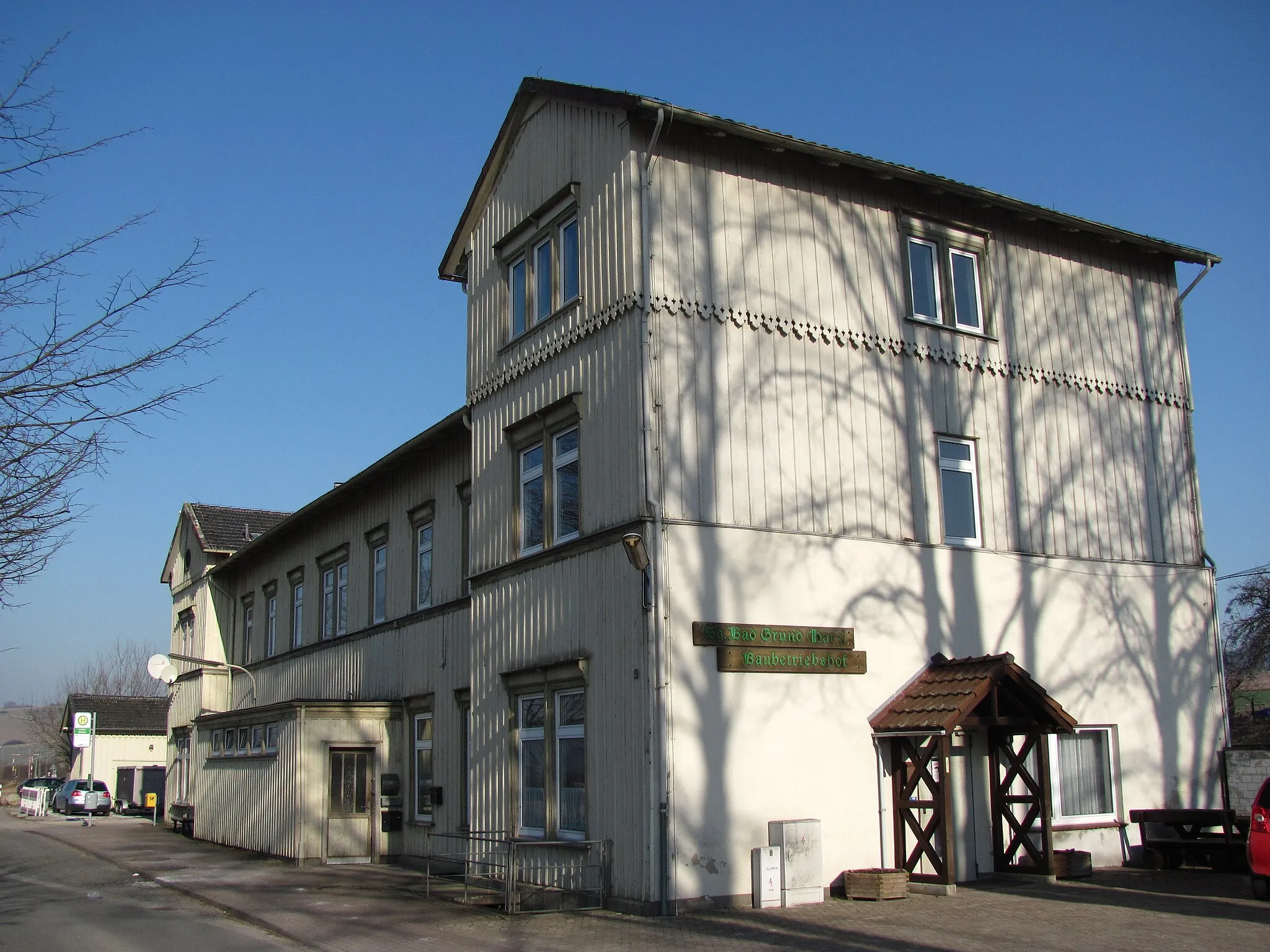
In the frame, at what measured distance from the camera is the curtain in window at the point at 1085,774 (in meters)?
17.5

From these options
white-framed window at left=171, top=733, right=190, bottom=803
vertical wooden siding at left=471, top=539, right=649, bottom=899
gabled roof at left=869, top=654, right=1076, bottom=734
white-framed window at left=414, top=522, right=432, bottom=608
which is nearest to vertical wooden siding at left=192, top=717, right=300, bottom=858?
white-framed window at left=414, top=522, right=432, bottom=608

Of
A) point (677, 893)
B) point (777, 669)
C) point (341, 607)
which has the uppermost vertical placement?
point (341, 607)

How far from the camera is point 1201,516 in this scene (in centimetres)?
2003

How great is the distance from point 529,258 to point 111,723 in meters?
54.8

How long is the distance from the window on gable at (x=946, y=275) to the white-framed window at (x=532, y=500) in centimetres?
566

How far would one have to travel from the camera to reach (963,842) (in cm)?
1579

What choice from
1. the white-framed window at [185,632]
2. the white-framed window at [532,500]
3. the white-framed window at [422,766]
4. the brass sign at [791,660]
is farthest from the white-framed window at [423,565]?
the white-framed window at [185,632]

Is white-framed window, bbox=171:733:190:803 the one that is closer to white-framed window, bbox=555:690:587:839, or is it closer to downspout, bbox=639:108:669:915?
white-framed window, bbox=555:690:587:839

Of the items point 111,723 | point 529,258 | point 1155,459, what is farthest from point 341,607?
point 111,723

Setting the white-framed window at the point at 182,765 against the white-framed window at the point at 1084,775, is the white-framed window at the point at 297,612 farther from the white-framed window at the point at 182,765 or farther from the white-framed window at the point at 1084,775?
the white-framed window at the point at 1084,775

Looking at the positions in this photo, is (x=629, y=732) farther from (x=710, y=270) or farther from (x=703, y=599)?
(x=710, y=270)

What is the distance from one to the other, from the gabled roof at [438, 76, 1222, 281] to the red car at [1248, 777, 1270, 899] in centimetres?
894

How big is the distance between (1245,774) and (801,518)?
29.0 feet

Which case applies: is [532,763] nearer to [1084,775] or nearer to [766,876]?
[766,876]
